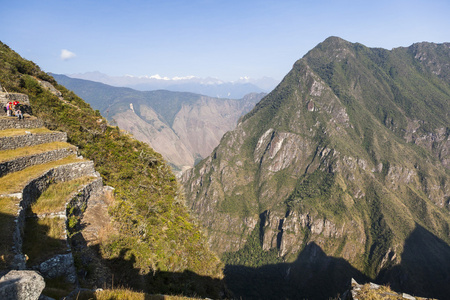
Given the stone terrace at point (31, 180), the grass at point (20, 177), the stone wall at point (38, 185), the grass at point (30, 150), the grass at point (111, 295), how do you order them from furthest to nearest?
the grass at point (30, 150) → the grass at point (20, 177) → the stone terrace at point (31, 180) → the stone wall at point (38, 185) → the grass at point (111, 295)

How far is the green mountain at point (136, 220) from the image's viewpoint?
1239 centimetres

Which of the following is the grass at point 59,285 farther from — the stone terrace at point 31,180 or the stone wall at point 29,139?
the stone wall at point 29,139

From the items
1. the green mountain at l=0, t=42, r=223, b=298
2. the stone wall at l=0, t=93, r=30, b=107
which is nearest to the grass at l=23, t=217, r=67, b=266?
the green mountain at l=0, t=42, r=223, b=298

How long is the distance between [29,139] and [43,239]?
10890 millimetres

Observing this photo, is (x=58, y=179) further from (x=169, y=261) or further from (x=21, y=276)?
(x=21, y=276)

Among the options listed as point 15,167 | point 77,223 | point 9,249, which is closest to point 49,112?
point 15,167

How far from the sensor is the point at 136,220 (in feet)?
50.7

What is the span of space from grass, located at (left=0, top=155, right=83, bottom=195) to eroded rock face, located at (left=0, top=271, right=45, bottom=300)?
29.1ft

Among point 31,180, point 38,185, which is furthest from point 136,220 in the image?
point 31,180

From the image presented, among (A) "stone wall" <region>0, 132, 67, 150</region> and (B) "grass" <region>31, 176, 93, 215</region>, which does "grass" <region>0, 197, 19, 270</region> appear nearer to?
(B) "grass" <region>31, 176, 93, 215</region>

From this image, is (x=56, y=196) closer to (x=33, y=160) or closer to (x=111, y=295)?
(x=33, y=160)

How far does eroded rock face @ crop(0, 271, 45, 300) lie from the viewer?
4239 mm

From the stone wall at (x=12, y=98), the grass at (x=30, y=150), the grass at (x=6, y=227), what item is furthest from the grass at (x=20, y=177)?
the stone wall at (x=12, y=98)

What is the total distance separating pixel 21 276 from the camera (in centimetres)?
473
